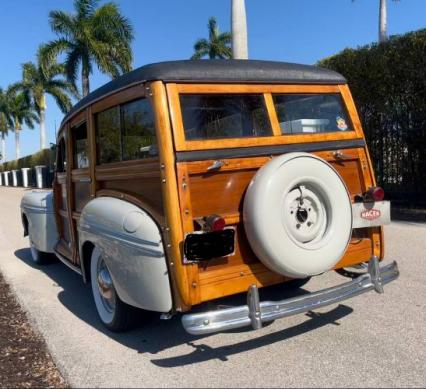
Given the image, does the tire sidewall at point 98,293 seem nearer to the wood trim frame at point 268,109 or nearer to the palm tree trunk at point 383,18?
the wood trim frame at point 268,109

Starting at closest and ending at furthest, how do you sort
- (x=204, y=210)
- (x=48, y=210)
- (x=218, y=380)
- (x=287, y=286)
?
(x=218, y=380), (x=204, y=210), (x=287, y=286), (x=48, y=210)

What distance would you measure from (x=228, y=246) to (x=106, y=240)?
3.44 ft

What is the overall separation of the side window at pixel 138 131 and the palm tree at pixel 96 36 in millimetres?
23713

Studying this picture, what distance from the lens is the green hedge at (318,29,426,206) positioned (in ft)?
33.3

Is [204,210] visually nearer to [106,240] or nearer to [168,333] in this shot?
[106,240]

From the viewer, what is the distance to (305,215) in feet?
11.8

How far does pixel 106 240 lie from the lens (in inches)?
150

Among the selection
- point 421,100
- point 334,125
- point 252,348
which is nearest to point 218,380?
point 252,348

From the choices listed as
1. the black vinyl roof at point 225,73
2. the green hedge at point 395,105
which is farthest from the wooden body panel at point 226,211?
the green hedge at point 395,105

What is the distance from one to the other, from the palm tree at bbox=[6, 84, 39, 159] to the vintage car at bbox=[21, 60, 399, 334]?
140 feet

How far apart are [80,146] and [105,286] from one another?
1557mm

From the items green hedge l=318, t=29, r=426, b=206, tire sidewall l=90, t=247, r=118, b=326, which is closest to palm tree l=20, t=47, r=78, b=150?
green hedge l=318, t=29, r=426, b=206

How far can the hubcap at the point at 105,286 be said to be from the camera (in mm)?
4109

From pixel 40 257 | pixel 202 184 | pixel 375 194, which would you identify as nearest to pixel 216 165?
pixel 202 184
